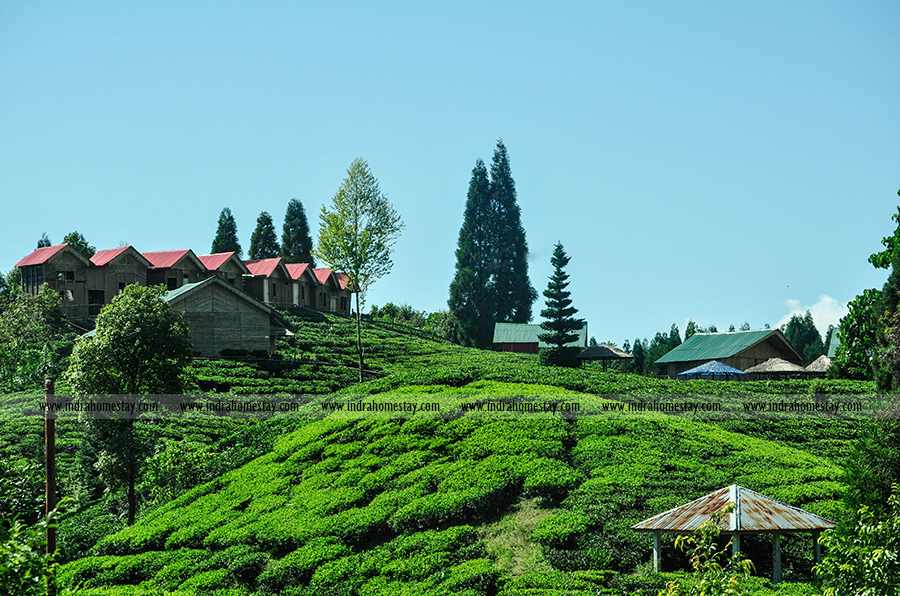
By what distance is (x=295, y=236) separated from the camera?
81000mm

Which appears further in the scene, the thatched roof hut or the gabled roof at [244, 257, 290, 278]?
the gabled roof at [244, 257, 290, 278]

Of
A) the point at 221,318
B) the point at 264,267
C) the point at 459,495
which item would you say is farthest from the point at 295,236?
the point at 459,495

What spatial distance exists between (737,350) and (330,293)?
39.9 metres

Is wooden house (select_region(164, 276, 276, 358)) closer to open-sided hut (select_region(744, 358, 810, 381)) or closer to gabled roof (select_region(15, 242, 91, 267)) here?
gabled roof (select_region(15, 242, 91, 267))

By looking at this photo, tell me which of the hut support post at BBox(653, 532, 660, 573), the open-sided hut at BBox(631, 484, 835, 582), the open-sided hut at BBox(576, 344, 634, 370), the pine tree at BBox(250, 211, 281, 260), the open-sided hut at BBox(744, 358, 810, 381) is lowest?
the hut support post at BBox(653, 532, 660, 573)

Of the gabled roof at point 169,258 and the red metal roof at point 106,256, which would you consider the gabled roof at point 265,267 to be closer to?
the gabled roof at point 169,258

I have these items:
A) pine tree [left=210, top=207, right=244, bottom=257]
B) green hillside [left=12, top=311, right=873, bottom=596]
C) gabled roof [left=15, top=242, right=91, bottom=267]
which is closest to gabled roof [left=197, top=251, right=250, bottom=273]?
gabled roof [left=15, top=242, right=91, bottom=267]

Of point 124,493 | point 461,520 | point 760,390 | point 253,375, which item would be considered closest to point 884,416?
point 461,520

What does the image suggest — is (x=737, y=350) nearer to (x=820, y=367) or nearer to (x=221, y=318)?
(x=820, y=367)

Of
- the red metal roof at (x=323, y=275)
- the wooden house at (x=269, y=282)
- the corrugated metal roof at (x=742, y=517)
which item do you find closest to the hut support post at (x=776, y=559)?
the corrugated metal roof at (x=742, y=517)

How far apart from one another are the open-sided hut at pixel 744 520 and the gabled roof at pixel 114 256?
1882 inches

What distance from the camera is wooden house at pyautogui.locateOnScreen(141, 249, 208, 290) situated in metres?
55.0

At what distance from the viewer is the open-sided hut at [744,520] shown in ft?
40.1

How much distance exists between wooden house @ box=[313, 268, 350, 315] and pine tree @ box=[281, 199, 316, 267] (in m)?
8.08
